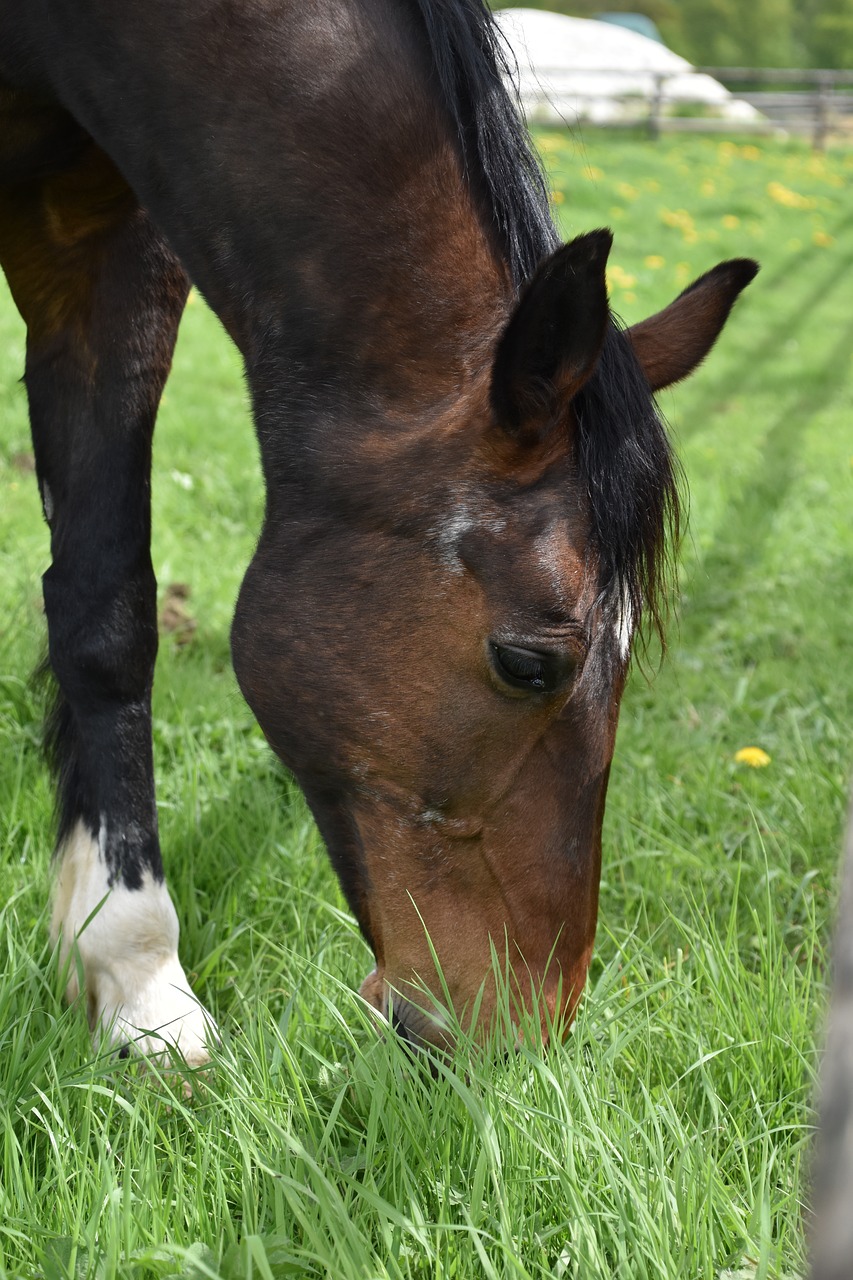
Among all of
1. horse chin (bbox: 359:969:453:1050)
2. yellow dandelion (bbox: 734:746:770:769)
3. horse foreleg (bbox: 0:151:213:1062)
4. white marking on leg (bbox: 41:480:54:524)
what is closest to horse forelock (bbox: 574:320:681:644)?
horse chin (bbox: 359:969:453:1050)

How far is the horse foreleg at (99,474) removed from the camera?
7.60 feet

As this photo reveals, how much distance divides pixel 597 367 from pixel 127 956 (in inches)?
52.6

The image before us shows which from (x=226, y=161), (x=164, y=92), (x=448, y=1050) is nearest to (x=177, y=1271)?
(x=448, y=1050)

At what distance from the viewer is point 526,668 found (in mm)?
1754

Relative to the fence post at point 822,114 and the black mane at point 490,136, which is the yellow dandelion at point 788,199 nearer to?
the fence post at point 822,114

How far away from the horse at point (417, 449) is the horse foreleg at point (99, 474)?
0.33 m

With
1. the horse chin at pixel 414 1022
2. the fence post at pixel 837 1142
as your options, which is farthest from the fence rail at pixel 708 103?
the fence post at pixel 837 1142

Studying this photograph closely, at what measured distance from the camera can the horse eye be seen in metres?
1.75

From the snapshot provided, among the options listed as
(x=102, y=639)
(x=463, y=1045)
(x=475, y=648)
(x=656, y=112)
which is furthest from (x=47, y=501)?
(x=656, y=112)

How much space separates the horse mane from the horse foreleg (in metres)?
0.82

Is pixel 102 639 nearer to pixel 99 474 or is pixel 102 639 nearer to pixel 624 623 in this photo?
pixel 99 474

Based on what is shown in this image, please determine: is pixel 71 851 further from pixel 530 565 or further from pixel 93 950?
pixel 530 565

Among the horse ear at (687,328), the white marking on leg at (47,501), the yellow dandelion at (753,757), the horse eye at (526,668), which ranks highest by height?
the horse ear at (687,328)

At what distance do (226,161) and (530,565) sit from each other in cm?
80
